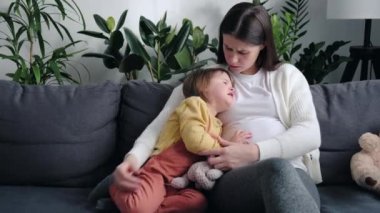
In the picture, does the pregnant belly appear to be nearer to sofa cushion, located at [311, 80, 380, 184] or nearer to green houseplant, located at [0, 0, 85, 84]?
sofa cushion, located at [311, 80, 380, 184]

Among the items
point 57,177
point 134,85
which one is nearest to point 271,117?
point 134,85

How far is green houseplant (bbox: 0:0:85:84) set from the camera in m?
1.91

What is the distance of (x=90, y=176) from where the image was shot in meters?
1.54

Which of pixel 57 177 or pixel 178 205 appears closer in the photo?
pixel 178 205

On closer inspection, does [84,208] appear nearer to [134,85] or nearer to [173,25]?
[134,85]

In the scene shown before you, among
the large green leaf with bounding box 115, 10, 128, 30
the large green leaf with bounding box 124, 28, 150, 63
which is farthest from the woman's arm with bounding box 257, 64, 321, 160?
the large green leaf with bounding box 115, 10, 128, 30

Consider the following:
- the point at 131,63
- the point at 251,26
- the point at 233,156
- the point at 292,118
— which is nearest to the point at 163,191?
the point at 233,156

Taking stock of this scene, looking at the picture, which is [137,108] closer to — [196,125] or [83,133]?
[83,133]

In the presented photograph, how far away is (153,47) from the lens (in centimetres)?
204

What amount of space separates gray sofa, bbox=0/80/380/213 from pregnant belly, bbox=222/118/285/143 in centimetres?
24

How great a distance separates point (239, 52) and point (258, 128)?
0.25 m

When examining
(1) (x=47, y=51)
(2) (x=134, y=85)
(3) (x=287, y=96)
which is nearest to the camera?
(3) (x=287, y=96)

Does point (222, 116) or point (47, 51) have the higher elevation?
point (47, 51)

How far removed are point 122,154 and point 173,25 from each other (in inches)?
37.3
